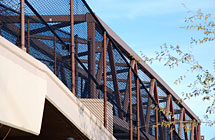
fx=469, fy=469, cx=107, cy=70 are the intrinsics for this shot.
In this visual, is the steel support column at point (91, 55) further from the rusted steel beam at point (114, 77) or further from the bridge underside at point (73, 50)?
the rusted steel beam at point (114, 77)

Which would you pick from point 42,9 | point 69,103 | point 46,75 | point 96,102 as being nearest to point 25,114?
point 46,75

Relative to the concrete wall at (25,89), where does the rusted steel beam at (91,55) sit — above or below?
above

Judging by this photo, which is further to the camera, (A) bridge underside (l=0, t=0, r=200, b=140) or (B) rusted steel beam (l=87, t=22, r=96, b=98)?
(B) rusted steel beam (l=87, t=22, r=96, b=98)

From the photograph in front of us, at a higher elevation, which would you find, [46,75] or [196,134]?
[196,134]

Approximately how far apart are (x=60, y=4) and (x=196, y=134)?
22.7 meters

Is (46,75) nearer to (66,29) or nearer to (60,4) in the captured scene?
(60,4)

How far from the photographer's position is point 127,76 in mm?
10359

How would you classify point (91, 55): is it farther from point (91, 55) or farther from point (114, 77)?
point (114, 77)

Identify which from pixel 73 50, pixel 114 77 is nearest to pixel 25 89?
pixel 73 50

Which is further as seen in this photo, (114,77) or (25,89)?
(114,77)

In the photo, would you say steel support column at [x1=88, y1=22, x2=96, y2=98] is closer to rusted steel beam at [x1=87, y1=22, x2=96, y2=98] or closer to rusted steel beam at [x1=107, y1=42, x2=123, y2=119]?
rusted steel beam at [x1=87, y1=22, x2=96, y2=98]

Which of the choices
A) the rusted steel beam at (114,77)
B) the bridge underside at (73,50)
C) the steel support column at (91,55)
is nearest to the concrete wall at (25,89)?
the bridge underside at (73,50)

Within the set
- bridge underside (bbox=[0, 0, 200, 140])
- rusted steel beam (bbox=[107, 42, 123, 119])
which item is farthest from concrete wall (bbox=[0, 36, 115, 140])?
rusted steel beam (bbox=[107, 42, 123, 119])

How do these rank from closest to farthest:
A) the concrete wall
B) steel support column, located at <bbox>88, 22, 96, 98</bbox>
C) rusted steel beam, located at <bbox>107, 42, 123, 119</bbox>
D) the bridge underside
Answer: the concrete wall
the bridge underside
steel support column, located at <bbox>88, 22, 96, 98</bbox>
rusted steel beam, located at <bbox>107, 42, 123, 119</bbox>
